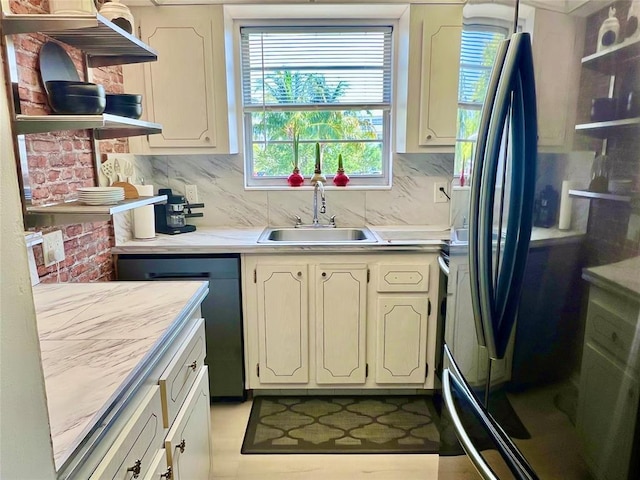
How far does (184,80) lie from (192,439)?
1.90 meters

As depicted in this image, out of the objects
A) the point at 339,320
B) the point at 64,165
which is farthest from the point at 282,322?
the point at 64,165

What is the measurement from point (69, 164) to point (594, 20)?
1.95 meters

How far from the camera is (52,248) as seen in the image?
5.91ft

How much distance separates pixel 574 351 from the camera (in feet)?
2.76

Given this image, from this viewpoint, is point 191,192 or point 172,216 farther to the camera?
point 191,192

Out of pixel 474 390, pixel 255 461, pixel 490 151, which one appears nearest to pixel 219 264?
pixel 255 461

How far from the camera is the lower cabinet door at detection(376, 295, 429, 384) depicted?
2.46 m

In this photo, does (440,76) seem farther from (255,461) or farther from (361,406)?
(255,461)

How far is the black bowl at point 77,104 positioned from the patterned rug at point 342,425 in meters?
1.63

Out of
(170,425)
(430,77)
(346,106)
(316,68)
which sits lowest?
(170,425)

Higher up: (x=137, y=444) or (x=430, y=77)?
(x=430, y=77)

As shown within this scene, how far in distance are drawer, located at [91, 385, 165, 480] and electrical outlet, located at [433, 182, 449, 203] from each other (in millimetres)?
2235

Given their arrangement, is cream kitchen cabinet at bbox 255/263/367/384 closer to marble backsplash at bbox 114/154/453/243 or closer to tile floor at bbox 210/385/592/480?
tile floor at bbox 210/385/592/480

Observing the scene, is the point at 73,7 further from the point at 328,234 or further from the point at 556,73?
the point at 328,234
